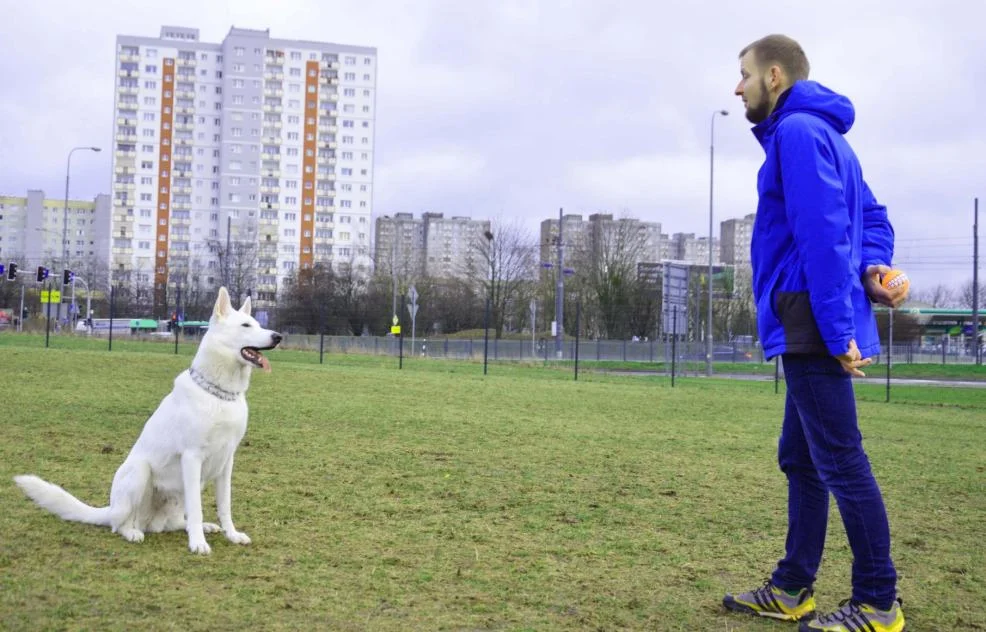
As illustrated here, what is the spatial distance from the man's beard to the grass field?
2.05 m

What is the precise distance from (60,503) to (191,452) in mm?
847

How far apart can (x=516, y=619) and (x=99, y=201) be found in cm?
13910

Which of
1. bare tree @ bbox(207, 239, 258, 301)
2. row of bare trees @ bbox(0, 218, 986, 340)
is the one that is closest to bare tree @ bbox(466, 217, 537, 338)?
row of bare trees @ bbox(0, 218, 986, 340)

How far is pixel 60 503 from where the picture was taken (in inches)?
175

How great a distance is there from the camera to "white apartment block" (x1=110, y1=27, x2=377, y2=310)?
93812 mm

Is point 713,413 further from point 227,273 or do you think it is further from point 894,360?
point 227,273

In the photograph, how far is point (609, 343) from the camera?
37.4 meters

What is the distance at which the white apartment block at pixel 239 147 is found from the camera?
9381 cm

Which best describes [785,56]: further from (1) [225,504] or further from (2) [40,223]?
(2) [40,223]

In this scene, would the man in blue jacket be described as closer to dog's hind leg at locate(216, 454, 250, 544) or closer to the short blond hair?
the short blond hair

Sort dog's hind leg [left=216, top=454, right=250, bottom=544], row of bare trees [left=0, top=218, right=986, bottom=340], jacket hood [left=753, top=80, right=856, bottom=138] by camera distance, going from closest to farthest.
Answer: jacket hood [left=753, top=80, right=856, bottom=138] → dog's hind leg [left=216, top=454, right=250, bottom=544] → row of bare trees [left=0, top=218, right=986, bottom=340]

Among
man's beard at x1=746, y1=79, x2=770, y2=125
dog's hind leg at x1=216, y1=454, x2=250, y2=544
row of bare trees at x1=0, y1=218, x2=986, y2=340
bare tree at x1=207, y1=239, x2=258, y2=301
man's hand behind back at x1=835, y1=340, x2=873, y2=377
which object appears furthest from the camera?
bare tree at x1=207, y1=239, x2=258, y2=301

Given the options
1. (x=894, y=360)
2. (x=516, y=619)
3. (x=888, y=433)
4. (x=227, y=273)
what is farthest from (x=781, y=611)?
(x=227, y=273)

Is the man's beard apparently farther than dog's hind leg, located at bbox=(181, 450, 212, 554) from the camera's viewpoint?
No
